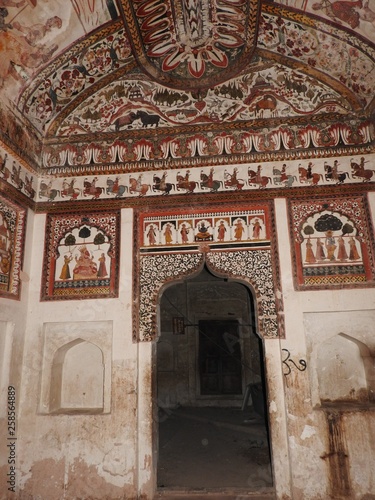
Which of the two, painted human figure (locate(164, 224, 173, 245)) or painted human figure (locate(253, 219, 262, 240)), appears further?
painted human figure (locate(164, 224, 173, 245))

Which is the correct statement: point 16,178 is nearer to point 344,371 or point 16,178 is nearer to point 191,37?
point 191,37

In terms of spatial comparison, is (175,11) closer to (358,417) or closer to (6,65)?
(6,65)

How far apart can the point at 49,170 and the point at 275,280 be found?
3.89 m

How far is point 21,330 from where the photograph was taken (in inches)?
209

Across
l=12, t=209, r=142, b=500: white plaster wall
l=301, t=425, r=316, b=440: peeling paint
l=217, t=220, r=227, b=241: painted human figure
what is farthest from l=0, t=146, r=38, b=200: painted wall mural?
l=301, t=425, r=316, b=440: peeling paint

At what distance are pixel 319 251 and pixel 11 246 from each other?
171 inches

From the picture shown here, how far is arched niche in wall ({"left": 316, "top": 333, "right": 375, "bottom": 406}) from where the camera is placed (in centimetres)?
502

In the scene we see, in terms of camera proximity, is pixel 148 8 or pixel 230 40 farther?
pixel 230 40

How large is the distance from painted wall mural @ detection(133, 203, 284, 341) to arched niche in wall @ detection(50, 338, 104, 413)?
0.82 meters

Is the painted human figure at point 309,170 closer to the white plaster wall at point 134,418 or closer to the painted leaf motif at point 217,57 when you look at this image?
the white plaster wall at point 134,418

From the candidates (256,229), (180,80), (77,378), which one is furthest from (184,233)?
(77,378)

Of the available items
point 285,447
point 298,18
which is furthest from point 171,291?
point 298,18

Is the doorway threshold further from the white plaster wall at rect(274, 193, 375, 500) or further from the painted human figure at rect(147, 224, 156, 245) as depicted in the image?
the painted human figure at rect(147, 224, 156, 245)

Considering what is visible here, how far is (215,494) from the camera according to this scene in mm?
4852
